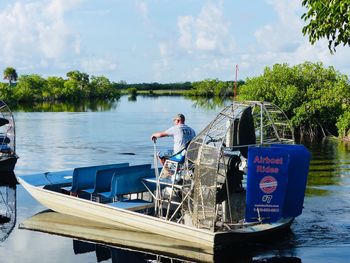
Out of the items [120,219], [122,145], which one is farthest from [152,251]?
[122,145]

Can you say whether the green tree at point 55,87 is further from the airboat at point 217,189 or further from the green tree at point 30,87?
the airboat at point 217,189

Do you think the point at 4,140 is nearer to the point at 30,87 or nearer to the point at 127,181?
the point at 127,181

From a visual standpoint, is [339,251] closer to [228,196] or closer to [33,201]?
[228,196]

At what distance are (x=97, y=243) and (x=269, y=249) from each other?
4.26m

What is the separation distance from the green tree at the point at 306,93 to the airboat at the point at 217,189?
32790 mm

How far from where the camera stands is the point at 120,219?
15477mm

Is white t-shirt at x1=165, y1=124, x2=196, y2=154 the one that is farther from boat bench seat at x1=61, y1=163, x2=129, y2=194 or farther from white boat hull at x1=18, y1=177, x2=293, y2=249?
boat bench seat at x1=61, y1=163, x2=129, y2=194

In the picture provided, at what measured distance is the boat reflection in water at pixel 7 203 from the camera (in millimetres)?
16750

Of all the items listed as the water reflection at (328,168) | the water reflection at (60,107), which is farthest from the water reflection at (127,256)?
the water reflection at (60,107)

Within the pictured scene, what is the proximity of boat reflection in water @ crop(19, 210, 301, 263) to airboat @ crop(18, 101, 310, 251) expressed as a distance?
0.57 feet

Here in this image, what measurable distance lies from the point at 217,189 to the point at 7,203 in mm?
9005

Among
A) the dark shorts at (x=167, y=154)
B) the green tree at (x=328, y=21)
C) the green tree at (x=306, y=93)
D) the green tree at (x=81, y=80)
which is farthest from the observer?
the green tree at (x=81, y=80)

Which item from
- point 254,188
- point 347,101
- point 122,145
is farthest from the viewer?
point 347,101

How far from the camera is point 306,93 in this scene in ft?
160
